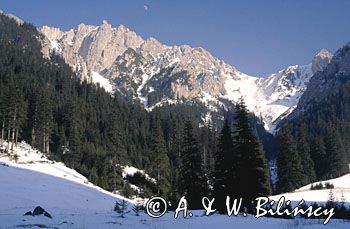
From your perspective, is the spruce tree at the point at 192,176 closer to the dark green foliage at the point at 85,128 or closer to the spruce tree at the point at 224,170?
the spruce tree at the point at 224,170

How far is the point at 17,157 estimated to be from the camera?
6969cm

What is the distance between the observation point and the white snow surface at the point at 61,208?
75.4ft

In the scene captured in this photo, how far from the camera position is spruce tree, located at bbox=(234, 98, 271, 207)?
40.0 metres

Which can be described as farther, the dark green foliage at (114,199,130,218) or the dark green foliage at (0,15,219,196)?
the dark green foliage at (0,15,219,196)

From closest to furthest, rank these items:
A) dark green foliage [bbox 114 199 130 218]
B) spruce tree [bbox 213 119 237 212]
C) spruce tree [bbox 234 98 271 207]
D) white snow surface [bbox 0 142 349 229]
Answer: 1. white snow surface [bbox 0 142 349 229]
2. dark green foliage [bbox 114 199 130 218]
3. spruce tree [bbox 234 98 271 207]
4. spruce tree [bbox 213 119 237 212]

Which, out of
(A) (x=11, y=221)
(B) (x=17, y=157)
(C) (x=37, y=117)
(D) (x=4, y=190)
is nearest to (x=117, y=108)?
(C) (x=37, y=117)

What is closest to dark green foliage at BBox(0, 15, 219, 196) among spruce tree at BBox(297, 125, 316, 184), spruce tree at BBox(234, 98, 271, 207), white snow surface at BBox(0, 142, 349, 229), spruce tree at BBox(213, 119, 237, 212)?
white snow surface at BBox(0, 142, 349, 229)

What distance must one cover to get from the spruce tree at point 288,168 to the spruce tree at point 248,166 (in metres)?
43.4

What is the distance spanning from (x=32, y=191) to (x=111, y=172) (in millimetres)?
40352

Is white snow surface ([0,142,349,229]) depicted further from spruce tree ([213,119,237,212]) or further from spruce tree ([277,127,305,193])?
spruce tree ([277,127,305,193])

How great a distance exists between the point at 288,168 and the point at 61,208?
57.9 meters

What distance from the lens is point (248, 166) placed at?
40.8 m

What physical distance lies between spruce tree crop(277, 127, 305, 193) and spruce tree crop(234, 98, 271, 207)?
43.4 m

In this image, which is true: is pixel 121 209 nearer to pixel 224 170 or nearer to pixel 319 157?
pixel 224 170
